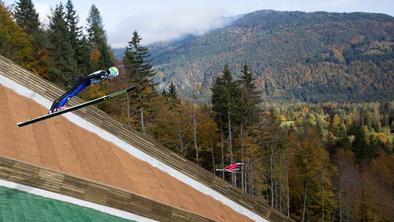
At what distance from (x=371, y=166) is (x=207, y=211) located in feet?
226

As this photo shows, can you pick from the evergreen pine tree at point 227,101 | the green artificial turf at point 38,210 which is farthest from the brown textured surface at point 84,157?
the evergreen pine tree at point 227,101

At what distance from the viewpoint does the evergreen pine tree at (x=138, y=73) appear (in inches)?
1607

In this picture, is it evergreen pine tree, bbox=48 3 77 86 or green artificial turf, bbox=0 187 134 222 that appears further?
evergreen pine tree, bbox=48 3 77 86

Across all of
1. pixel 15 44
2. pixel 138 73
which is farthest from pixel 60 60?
pixel 138 73

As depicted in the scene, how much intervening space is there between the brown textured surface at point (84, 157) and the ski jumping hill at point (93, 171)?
2 cm

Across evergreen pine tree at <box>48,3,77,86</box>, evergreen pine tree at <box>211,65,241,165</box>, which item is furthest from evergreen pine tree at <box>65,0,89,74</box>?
evergreen pine tree at <box>211,65,241,165</box>

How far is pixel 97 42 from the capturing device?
236 feet

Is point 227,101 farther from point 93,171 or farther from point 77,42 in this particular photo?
point 93,171

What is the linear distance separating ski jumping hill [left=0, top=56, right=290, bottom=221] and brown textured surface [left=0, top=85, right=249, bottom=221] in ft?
0.07

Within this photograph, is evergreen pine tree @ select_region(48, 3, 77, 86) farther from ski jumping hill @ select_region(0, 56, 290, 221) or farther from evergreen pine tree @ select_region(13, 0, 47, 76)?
ski jumping hill @ select_region(0, 56, 290, 221)

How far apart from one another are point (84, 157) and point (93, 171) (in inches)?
22.5

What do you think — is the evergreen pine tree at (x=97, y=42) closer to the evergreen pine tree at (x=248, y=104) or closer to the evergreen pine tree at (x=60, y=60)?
the evergreen pine tree at (x=60, y=60)

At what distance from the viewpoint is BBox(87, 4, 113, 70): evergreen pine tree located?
172ft

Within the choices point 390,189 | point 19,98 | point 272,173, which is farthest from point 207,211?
point 390,189
